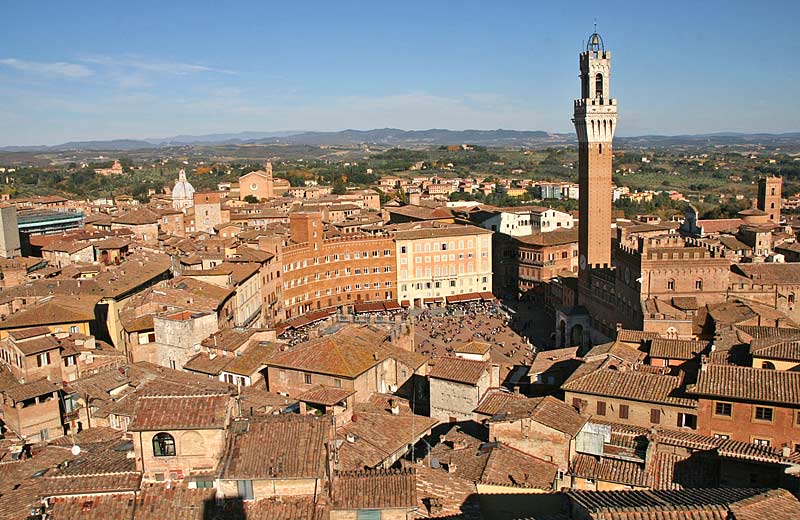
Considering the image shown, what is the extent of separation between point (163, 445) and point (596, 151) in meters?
48.3

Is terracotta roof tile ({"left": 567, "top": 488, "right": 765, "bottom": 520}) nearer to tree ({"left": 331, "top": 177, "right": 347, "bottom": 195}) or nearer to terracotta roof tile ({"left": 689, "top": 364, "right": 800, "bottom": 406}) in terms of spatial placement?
terracotta roof tile ({"left": 689, "top": 364, "right": 800, "bottom": 406})

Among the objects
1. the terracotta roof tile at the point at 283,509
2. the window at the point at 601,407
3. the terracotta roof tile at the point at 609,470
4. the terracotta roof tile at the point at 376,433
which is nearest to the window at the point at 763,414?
the window at the point at 601,407

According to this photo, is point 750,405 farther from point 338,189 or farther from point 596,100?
point 338,189

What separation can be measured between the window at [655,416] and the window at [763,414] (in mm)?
2773

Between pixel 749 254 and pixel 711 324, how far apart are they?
2130 centimetres

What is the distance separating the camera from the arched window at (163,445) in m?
14.7

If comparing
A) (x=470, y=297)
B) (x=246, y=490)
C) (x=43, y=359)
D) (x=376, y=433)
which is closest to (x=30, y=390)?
(x=43, y=359)

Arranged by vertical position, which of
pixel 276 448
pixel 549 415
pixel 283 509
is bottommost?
pixel 549 415

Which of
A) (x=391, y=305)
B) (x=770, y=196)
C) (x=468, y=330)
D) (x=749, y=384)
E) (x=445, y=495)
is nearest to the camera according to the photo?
(x=445, y=495)

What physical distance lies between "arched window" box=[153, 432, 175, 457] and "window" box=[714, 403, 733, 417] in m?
16.5

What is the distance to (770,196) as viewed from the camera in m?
93.2

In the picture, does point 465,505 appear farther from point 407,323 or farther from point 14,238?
point 14,238

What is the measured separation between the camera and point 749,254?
57188 millimetres

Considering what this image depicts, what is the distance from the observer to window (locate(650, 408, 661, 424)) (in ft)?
77.4
